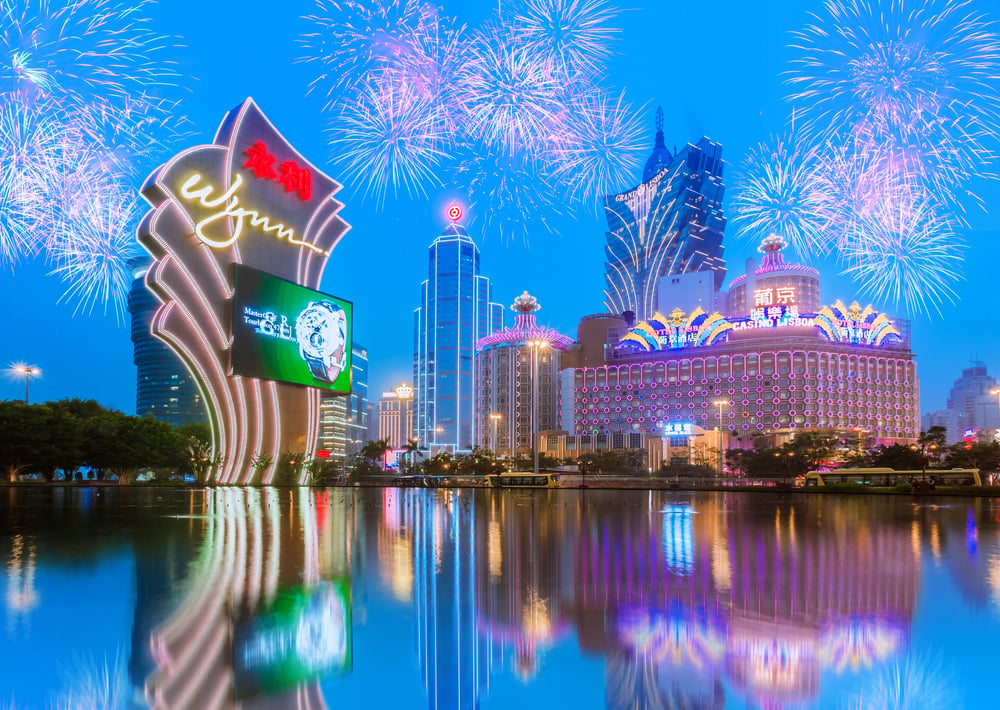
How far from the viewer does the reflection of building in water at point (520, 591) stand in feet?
25.7

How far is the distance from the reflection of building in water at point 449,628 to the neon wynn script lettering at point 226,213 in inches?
1634

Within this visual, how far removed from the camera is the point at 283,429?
5791 cm

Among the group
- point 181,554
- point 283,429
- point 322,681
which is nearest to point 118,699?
point 322,681

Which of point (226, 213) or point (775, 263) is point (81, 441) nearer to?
point (226, 213)

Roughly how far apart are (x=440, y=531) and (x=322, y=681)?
13.8 metres

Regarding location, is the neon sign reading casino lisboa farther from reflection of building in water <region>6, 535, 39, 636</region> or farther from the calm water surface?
reflection of building in water <region>6, 535, 39, 636</region>

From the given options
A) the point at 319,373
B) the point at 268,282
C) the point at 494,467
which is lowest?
the point at 494,467

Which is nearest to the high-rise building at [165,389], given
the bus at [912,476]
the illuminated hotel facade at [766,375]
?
the illuminated hotel facade at [766,375]

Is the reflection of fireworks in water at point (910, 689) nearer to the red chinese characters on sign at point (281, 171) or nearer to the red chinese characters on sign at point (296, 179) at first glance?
the red chinese characters on sign at point (281, 171)

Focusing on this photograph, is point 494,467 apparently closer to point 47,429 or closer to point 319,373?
point 319,373

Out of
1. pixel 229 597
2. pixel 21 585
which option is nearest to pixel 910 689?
pixel 229 597

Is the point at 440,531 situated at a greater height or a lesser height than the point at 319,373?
lesser

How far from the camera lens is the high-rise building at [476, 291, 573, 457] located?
156 m

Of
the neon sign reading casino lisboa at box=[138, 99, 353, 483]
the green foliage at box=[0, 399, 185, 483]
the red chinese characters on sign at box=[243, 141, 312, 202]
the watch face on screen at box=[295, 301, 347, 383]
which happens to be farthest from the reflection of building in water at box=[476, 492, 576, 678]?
the green foliage at box=[0, 399, 185, 483]
